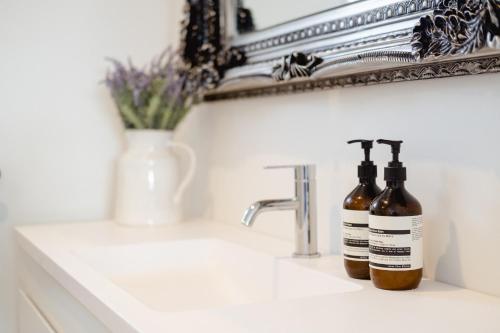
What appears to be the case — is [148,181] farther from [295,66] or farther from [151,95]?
[295,66]

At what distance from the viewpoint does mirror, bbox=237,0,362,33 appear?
3.50 ft

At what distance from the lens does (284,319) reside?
705 millimetres

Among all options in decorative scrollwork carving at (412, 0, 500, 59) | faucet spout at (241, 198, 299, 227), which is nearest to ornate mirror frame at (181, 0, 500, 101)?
decorative scrollwork carving at (412, 0, 500, 59)

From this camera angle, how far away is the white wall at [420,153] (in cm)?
81

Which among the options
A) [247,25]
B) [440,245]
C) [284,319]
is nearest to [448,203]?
[440,245]

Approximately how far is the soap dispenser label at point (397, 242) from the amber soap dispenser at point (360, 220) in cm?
7

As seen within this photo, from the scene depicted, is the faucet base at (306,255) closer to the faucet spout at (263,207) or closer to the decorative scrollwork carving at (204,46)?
the faucet spout at (263,207)

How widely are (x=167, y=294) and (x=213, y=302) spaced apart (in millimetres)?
90

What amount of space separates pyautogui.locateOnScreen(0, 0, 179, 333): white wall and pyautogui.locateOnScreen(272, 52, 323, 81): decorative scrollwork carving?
1.84 feet

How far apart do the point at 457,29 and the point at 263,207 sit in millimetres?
424

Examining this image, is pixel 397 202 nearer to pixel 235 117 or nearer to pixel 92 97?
pixel 235 117

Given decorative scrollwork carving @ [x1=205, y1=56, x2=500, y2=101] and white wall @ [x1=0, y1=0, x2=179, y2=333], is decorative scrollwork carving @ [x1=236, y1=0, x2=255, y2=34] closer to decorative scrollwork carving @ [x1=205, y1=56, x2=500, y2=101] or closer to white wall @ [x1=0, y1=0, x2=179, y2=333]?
decorative scrollwork carving @ [x1=205, y1=56, x2=500, y2=101]

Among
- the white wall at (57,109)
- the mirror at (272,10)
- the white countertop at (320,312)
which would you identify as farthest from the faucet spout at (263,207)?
the white wall at (57,109)

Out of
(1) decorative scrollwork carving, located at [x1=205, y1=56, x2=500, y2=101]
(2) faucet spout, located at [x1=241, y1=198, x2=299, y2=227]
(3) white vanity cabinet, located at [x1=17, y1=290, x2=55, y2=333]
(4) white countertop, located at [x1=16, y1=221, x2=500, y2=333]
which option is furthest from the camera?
(3) white vanity cabinet, located at [x1=17, y1=290, x2=55, y2=333]
